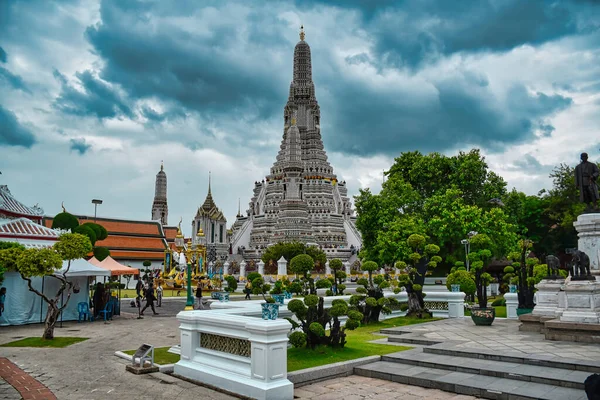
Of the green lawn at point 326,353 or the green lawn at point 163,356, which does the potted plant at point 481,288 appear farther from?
the green lawn at point 163,356

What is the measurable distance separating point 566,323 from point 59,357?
11636 millimetres

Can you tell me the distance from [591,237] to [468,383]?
285 inches

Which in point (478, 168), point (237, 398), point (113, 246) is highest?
point (478, 168)

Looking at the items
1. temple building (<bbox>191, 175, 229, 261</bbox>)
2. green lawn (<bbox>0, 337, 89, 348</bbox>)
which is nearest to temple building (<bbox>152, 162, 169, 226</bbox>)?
temple building (<bbox>191, 175, 229, 261</bbox>)

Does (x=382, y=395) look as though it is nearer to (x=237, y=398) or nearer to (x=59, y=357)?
(x=237, y=398)

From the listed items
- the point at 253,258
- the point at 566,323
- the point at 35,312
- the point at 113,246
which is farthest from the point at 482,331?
the point at 253,258

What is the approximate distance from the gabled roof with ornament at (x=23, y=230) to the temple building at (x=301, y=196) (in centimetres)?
4571

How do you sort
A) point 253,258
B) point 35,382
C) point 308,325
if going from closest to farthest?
point 35,382 → point 308,325 → point 253,258

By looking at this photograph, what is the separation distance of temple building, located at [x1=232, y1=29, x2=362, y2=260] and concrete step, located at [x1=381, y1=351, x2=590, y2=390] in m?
55.0

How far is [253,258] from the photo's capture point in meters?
72.4

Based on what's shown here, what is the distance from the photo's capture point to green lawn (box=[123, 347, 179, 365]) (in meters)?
9.98

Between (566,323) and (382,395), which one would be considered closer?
(382,395)

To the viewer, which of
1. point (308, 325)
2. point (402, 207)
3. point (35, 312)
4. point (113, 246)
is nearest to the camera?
point (308, 325)

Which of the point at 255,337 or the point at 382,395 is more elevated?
the point at 255,337
